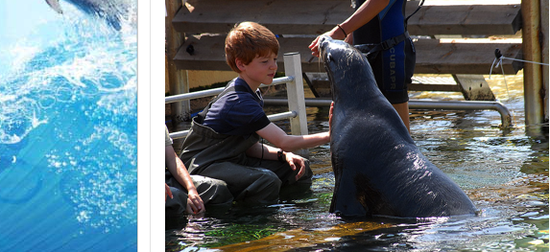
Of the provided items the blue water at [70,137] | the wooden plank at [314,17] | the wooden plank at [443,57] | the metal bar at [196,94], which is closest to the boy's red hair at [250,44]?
the metal bar at [196,94]

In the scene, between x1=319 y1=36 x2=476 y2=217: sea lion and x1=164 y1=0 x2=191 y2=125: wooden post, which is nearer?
x1=319 y1=36 x2=476 y2=217: sea lion

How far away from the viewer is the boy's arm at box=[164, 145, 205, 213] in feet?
10.9

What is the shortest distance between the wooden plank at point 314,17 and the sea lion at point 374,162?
11.4 feet

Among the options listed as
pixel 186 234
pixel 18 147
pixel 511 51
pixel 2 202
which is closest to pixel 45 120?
pixel 18 147

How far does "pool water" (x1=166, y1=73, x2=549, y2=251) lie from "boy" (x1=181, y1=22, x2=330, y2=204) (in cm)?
19

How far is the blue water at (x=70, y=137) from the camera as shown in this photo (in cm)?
211

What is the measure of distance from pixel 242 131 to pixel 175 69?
4.26 metres

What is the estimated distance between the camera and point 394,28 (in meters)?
3.91

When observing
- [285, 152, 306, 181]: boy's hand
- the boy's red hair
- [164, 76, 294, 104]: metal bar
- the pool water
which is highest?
the boy's red hair

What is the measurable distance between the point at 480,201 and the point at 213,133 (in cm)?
157

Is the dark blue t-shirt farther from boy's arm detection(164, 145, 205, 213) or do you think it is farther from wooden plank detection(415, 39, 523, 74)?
wooden plank detection(415, 39, 523, 74)

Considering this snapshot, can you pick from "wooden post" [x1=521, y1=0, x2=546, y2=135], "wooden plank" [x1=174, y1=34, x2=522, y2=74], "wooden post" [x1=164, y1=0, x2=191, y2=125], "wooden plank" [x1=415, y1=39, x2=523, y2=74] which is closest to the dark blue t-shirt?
"wooden plank" [x1=174, y1=34, x2=522, y2=74]

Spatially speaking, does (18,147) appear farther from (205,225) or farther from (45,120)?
(205,225)

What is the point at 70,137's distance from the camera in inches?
83.9
